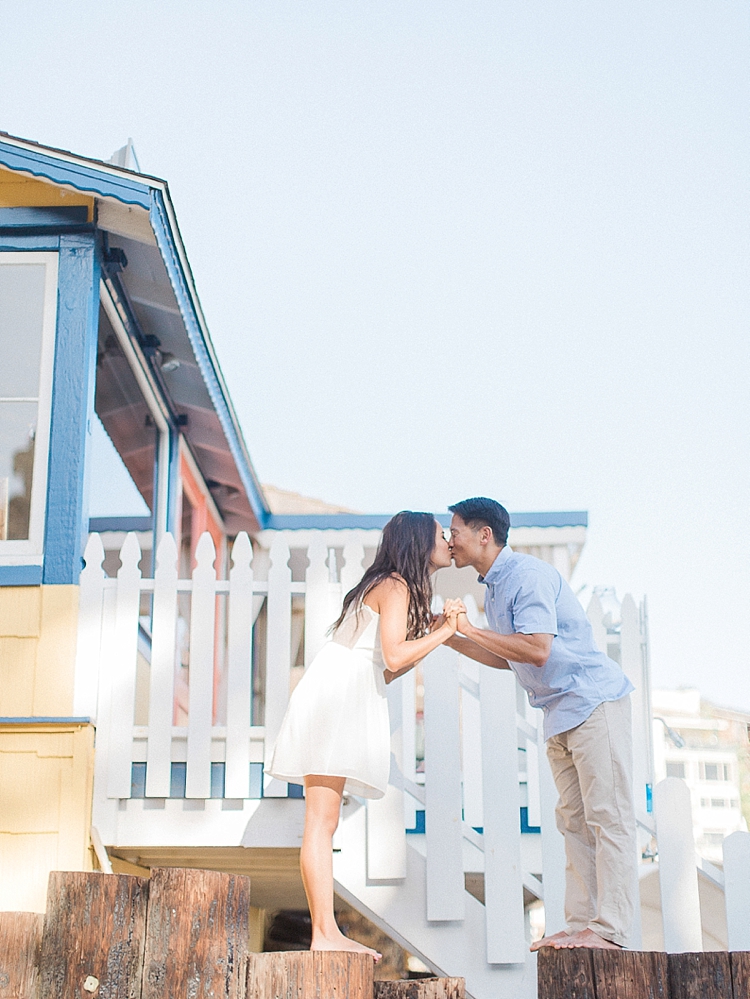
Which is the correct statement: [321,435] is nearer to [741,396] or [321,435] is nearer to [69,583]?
[741,396]

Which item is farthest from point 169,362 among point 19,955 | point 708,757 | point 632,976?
point 708,757

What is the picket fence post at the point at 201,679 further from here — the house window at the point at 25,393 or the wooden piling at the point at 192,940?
the wooden piling at the point at 192,940

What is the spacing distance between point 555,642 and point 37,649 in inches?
97.5

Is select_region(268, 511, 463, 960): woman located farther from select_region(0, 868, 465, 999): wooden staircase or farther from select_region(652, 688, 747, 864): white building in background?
select_region(652, 688, 747, 864): white building in background

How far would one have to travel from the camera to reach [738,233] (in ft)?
135

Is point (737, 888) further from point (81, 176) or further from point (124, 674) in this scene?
point (81, 176)

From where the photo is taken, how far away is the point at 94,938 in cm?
288

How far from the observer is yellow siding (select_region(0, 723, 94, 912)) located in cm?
500

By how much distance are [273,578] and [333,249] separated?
36.9 meters

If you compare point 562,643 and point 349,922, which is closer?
point 562,643

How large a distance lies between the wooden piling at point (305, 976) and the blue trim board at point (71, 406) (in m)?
2.87

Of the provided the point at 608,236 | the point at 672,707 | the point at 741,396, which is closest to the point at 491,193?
the point at 608,236

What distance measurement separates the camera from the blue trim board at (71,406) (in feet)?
17.8

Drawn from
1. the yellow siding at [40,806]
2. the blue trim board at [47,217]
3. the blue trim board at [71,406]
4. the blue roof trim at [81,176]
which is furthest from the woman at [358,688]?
the blue trim board at [47,217]
